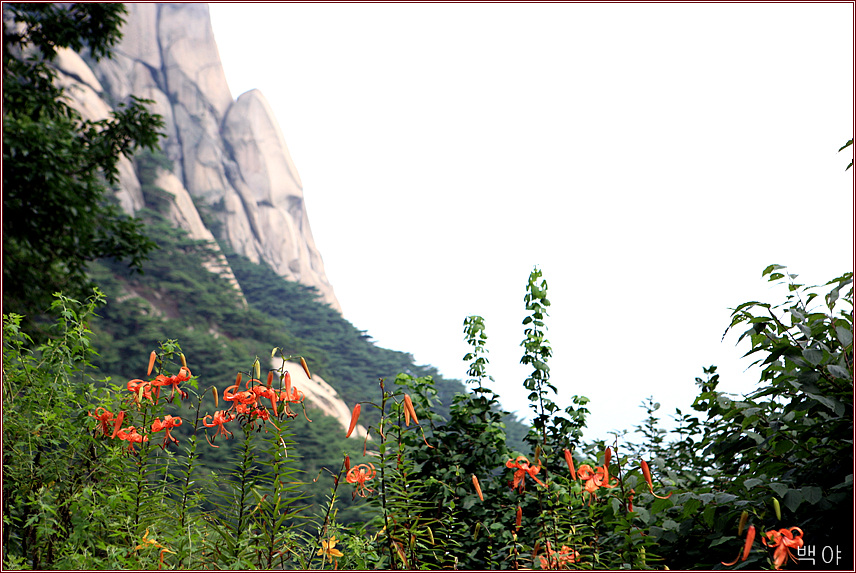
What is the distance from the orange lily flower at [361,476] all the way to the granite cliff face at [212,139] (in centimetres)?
2081

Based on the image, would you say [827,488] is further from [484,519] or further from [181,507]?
[181,507]

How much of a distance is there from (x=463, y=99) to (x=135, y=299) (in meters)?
12.5

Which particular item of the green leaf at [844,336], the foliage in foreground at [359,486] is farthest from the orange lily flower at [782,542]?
the green leaf at [844,336]

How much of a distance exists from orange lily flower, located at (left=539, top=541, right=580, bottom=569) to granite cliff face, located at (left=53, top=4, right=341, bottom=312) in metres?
21.3

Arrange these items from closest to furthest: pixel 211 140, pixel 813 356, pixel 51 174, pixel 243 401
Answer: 1. pixel 813 356
2. pixel 243 401
3. pixel 51 174
4. pixel 211 140

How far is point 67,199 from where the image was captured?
5281mm

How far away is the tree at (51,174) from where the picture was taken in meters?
4.97

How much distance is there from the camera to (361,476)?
1605 mm

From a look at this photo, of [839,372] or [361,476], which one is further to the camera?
[361,476]

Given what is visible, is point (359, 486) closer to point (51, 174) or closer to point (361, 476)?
point (361, 476)

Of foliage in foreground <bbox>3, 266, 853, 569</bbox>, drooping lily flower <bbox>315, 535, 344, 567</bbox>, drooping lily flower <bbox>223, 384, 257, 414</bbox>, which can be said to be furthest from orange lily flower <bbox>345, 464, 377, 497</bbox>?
drooping lily flower <bbox>223, 384, 257, 414</bbox>

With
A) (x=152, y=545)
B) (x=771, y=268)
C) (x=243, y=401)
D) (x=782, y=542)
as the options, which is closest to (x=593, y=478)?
(x=782, y=542)

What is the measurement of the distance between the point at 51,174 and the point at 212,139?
21306 mm

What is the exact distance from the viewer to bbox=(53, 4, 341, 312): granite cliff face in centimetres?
2292
